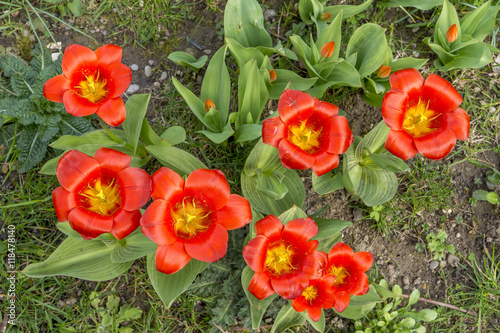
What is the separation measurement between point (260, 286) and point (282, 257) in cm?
20

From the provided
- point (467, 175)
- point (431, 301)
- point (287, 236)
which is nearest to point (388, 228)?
point (431, 301)

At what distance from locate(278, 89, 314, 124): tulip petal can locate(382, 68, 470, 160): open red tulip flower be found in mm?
379

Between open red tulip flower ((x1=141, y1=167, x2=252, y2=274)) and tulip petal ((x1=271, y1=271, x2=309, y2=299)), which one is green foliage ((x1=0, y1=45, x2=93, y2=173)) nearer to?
open red tulip flower ((x1=141, y1=167, x2=252, y2=274))

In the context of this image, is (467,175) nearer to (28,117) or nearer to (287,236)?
(287,236)

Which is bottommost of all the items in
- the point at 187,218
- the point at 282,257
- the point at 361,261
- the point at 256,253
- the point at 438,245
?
the point at 438,245

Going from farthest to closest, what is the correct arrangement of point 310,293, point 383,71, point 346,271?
point 383,71
point 346,271
point 310,293

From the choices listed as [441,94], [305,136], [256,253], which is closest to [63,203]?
[256,253]

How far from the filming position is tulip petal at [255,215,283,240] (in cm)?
187

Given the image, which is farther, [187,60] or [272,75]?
[187,60]

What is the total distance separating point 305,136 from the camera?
2.05 metres

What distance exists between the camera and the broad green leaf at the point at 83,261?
2109 mm

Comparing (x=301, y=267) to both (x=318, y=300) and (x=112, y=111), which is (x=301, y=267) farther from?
(x=112, y=111)

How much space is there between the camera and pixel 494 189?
118 inches

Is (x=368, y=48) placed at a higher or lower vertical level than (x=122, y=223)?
higher
